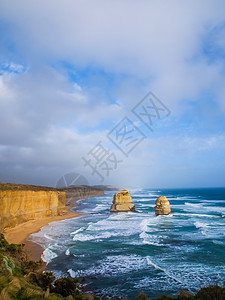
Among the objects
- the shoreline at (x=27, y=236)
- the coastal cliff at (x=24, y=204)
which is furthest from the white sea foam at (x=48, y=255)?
the coastal cliff at (x=24, y=204)

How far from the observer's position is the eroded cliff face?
965 inches

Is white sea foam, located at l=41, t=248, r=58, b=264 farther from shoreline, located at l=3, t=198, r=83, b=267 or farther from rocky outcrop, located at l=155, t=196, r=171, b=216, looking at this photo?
rocky outcrop, located at l=155, t=196, r=171, b=216

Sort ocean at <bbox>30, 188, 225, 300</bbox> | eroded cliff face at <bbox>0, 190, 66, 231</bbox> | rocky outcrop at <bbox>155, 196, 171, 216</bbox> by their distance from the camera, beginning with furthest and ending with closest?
1. rocky outcrop at <bbox>155, 196, 171, 216</bbox>
2. eroded cliff face at <bbox>0, 190, 66, 231</bbox>
3. ocean at <bbox>30, 188, 225, 300</bbox>

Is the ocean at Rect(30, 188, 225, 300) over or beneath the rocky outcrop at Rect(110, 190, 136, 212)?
beneath

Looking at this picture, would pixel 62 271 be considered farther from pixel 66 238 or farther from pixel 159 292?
pixel 66 238

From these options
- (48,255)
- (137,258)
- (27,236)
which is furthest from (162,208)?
(48,255)

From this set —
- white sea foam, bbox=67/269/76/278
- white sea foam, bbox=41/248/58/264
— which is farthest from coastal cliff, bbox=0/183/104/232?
white sea foam, bbox=67/269/76/278

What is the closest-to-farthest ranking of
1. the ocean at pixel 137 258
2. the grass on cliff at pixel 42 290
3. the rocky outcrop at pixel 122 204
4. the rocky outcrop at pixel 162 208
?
the grass on cliff at pixel 42 290 → the ocean at pixel 137 258 → the rocky outcrop at pixel 162 208 → the rocky outcrop at pixel 122 204

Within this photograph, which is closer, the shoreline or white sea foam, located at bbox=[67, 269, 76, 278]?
white sea foam, located at bbox=[67, 269, 76, 278]

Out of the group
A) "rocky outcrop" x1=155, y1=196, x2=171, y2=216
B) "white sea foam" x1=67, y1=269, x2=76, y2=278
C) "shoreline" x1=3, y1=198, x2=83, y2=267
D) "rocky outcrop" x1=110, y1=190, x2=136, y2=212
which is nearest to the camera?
"white sea foam" x1=67, y1=269, x2=76, y2=278

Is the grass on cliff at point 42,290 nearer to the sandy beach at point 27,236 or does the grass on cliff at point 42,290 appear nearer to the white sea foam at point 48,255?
the white sea foam at point 48,255

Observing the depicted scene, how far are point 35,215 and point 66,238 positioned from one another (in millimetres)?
12958

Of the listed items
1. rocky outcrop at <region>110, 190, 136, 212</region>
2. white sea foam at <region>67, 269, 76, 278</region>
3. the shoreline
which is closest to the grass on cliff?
white sea foam at <region>67, 269, 76, 278</region>

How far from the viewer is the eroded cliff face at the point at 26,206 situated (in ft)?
80.5
